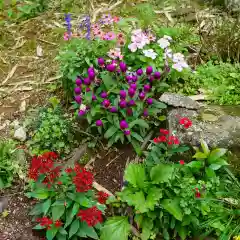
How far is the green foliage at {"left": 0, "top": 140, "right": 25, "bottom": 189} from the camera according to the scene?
3.41 meters

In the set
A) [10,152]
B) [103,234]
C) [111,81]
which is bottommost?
[103,234]

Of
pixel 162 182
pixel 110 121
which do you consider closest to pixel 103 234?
pixel 162 182

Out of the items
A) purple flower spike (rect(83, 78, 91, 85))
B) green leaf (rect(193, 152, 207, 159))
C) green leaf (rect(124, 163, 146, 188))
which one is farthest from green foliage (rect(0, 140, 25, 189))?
green leaf (rect(193, 152, 207, 159))

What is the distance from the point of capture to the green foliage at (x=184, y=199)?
3037mm

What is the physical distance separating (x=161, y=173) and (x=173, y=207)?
0.28m

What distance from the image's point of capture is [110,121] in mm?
3623

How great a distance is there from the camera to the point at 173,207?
3.03 metres

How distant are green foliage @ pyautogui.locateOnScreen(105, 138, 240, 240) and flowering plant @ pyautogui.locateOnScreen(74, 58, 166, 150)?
0.48m

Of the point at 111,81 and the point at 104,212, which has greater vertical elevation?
the point at 111,81

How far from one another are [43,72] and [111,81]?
1323mm

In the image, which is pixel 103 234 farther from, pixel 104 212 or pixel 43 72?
pixel 43 72

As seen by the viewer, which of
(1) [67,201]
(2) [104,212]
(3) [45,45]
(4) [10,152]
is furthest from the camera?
(3) [45,45]

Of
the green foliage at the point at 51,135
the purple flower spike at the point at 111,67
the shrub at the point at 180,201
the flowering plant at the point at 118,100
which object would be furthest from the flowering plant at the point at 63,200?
the purple flower spike at the point at 111,67

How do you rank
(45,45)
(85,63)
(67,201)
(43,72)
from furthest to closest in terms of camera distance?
(45,45)
(43,72)
(85,63)
(67,201)
